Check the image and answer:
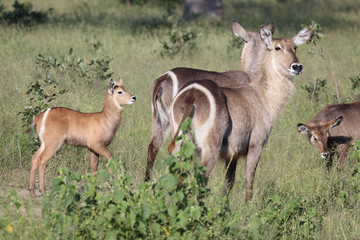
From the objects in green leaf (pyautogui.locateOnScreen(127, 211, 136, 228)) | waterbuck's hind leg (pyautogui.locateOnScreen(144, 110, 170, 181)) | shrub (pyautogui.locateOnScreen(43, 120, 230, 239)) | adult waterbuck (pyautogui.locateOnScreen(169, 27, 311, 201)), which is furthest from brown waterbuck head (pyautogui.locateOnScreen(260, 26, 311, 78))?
green leaf (pyautogui.locateOnScreen(127, 211, 136, 228))

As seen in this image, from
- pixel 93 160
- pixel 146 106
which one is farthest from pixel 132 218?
pixel 146 106

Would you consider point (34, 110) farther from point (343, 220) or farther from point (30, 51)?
point (30, 51)

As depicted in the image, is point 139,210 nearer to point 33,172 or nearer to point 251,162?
point 251,162

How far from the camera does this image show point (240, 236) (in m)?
3.86

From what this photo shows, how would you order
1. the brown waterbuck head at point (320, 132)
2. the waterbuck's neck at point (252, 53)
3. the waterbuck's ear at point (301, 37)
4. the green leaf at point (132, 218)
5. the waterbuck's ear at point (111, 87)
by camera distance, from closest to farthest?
the green leaf at point (132, 218) < the waterbuck's ear at point (301, 37) < the waterbuck's ear at point (111, 87) < the brown waterbuck head at point (320, 132) < the waterbuck's neck at point (252, 53)

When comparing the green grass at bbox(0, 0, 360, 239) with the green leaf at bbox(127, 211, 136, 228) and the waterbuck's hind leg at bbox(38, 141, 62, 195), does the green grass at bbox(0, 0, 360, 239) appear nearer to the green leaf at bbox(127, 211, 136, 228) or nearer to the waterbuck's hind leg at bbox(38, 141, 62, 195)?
the waterbuck's hind leg at bbox(38, 141, 62, 195)

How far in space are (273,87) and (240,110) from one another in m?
0.56

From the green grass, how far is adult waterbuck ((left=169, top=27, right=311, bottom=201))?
311 millimetres

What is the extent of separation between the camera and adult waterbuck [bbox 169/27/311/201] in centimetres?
440

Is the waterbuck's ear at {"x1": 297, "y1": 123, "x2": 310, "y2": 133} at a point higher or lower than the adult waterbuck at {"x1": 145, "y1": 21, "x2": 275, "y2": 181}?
lower

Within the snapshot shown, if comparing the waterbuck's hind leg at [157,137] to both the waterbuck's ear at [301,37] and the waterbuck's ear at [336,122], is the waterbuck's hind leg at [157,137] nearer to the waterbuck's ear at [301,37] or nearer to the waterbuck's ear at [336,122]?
the waterbuck's ear at [301,37]

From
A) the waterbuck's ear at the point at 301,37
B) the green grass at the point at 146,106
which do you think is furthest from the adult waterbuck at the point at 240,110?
the green grass at the point at 146,106

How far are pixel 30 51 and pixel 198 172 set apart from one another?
6413mm

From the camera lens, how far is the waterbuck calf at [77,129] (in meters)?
5.13
